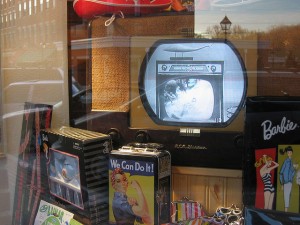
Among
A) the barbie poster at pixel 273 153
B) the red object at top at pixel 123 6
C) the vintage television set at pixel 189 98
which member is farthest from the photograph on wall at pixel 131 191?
the red object at top at pixel 123 6

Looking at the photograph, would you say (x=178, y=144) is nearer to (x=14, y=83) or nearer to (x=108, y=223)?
(x=108, y=223)

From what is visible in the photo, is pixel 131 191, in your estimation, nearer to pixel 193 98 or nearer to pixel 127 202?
pixel 127 202

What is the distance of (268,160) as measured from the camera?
1.29m

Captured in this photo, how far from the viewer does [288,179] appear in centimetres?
129

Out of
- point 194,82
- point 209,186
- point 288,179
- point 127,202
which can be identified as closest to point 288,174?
point 288,179

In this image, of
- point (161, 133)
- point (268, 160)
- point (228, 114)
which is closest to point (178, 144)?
point (161, 133)

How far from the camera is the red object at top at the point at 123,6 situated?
150 centimetres

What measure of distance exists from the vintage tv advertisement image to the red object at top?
0.53 m

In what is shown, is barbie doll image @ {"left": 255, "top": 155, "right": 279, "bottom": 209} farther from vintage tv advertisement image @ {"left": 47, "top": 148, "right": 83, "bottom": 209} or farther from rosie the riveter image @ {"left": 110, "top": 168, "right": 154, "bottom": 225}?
vintage tv advertisement image @ {"left": 47, "top": 148, "right": 83, "bottom": 209}

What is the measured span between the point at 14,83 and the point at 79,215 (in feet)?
2.33

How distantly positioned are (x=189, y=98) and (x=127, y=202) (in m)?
0.40

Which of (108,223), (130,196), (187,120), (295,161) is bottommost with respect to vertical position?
(108,223)

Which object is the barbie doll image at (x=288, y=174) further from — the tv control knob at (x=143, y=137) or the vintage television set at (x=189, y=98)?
the tv control knob at (x=143, y=137)

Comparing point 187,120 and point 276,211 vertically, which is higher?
point 187,120
